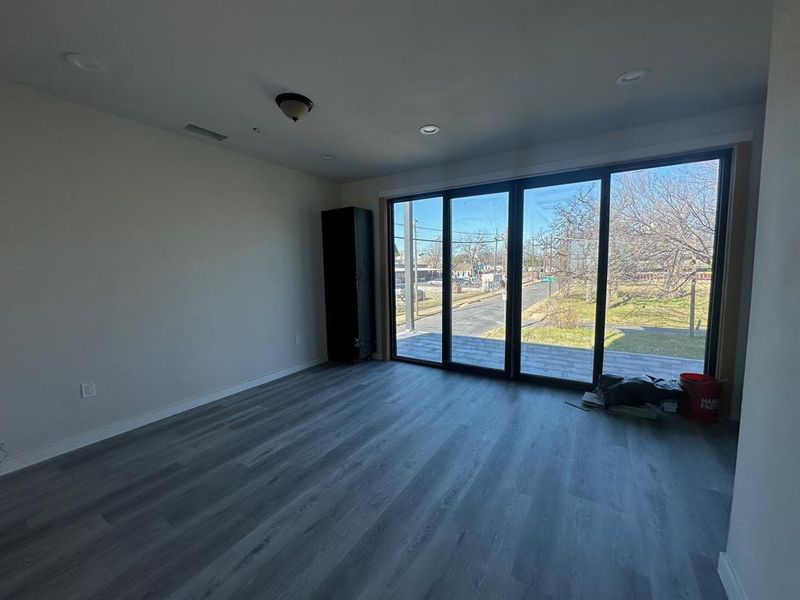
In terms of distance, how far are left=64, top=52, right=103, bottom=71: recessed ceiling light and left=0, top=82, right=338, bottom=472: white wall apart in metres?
0.60

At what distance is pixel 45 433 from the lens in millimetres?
2297

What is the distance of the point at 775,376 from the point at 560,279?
245 centimetres

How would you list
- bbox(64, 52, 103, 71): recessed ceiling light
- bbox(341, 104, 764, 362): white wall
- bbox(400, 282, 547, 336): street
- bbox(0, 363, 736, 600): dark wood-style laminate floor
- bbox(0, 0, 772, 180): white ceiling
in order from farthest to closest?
bbox(400, 282, 547, 336): street
bbox(341, 104, 764, 362): white wall
bbox(64, 52, 103, 71): recessed ceiling light
bbox(0, 0, 772, 180): white ceiling
bbox(0, 363, 736, 600): dark wood-style laminate floor

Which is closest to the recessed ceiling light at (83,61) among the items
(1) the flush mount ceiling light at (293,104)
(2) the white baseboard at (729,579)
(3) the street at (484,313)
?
(1) the flush mount ceiling light at (293,104)

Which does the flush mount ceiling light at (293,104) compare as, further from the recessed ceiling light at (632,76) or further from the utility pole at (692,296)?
the utility pole at (692,296)

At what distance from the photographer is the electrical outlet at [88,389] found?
2.46 m

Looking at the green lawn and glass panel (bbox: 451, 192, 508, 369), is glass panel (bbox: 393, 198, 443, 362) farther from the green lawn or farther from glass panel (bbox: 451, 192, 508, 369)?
the green lawn

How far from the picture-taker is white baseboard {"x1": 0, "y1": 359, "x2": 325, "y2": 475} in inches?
86.3

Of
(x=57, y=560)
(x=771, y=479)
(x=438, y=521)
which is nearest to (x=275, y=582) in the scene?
(x=438, y=521)

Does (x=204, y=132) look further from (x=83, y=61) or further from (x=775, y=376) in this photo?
(x=775, y=376)

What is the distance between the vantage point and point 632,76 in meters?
2.12

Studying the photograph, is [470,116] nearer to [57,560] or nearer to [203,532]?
[203,532]

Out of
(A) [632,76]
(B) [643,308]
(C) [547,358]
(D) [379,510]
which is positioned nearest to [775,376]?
(D) [379,510]

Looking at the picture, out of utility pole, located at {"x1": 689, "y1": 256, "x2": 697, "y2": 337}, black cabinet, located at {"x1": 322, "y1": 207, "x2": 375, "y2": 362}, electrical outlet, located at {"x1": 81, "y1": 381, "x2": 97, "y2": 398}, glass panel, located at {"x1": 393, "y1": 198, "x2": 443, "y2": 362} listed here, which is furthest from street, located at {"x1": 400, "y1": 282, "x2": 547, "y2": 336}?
electrical outlet, located at {"x1": 81, "y1": 381, "x2": 97, "y2": 398}
